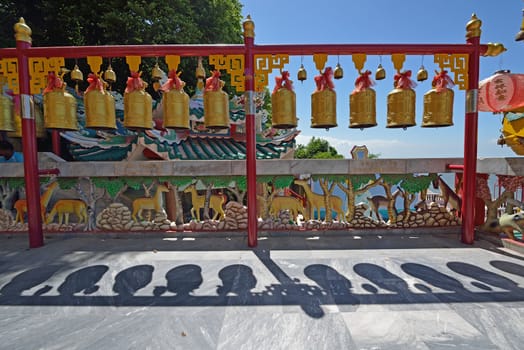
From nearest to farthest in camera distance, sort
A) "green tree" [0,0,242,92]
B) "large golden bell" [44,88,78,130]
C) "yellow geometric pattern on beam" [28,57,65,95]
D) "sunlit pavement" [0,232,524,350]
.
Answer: "sunlit pavement" [0,232,524,350]
"large golden bell" [44,88,78,130]
"yellow geometric pattern on beam" [28,57,65,95]
"green tree" [0,0,242,92]

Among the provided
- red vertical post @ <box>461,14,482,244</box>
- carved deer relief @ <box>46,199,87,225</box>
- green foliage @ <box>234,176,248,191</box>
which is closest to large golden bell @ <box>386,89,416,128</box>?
red vertical post @ <box>461,14,482,244</box>

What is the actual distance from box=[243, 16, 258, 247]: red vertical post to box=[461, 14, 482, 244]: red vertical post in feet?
11.0

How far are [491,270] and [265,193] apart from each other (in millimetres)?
3229

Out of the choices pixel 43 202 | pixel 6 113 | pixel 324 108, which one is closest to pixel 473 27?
pixel 324 108

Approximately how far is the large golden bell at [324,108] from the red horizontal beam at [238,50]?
2.33ft

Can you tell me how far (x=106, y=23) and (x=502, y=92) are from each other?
11.0 metres

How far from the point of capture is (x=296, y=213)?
4.45m

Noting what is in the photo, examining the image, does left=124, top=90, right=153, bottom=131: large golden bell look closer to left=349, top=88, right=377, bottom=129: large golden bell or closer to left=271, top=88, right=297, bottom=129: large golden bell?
left=271, top=88, right=297, bottom=129: large golden bell

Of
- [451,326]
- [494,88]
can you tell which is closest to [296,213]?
[451,326]

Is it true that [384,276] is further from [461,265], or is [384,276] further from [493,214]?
[493,214]

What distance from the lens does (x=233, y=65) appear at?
3656 mm

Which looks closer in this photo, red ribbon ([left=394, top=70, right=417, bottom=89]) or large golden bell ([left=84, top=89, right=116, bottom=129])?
large golden bell ([left=84, top=89, right=116, bottom=129])

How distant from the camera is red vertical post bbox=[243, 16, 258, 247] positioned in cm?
361

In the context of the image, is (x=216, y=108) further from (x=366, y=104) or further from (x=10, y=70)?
(x=10, y=70)
